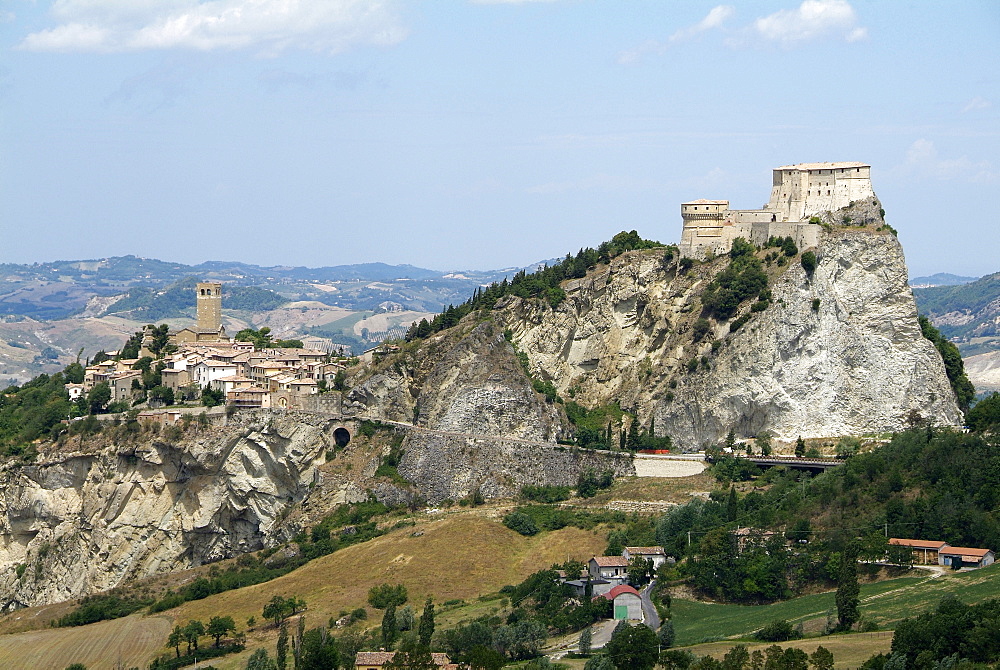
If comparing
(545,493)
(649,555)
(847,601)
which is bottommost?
(649,555)

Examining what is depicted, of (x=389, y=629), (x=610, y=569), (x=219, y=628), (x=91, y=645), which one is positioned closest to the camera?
(x=389, y=629)

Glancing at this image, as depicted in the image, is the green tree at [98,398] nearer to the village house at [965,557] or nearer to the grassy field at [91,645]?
the grassy field at [91,645]

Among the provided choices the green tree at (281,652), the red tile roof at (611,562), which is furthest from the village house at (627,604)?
the green tree at (281,652)

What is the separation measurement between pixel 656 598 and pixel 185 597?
25.4m

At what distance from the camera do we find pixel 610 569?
65.8m

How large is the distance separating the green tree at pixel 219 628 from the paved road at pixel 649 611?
733 inches

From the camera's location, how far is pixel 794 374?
80.3 meters

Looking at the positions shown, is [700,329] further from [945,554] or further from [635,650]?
[635,650]

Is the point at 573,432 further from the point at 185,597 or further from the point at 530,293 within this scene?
the point at 185,597

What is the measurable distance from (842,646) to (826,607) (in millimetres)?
6719

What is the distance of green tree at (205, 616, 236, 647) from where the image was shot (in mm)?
66375

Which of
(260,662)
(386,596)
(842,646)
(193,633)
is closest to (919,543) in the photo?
(842,646)

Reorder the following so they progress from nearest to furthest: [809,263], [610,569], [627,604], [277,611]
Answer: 1. [627,604]
2. [610,569]
3. [277,611]
4. [809,263]

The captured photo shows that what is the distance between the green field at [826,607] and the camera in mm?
55559
